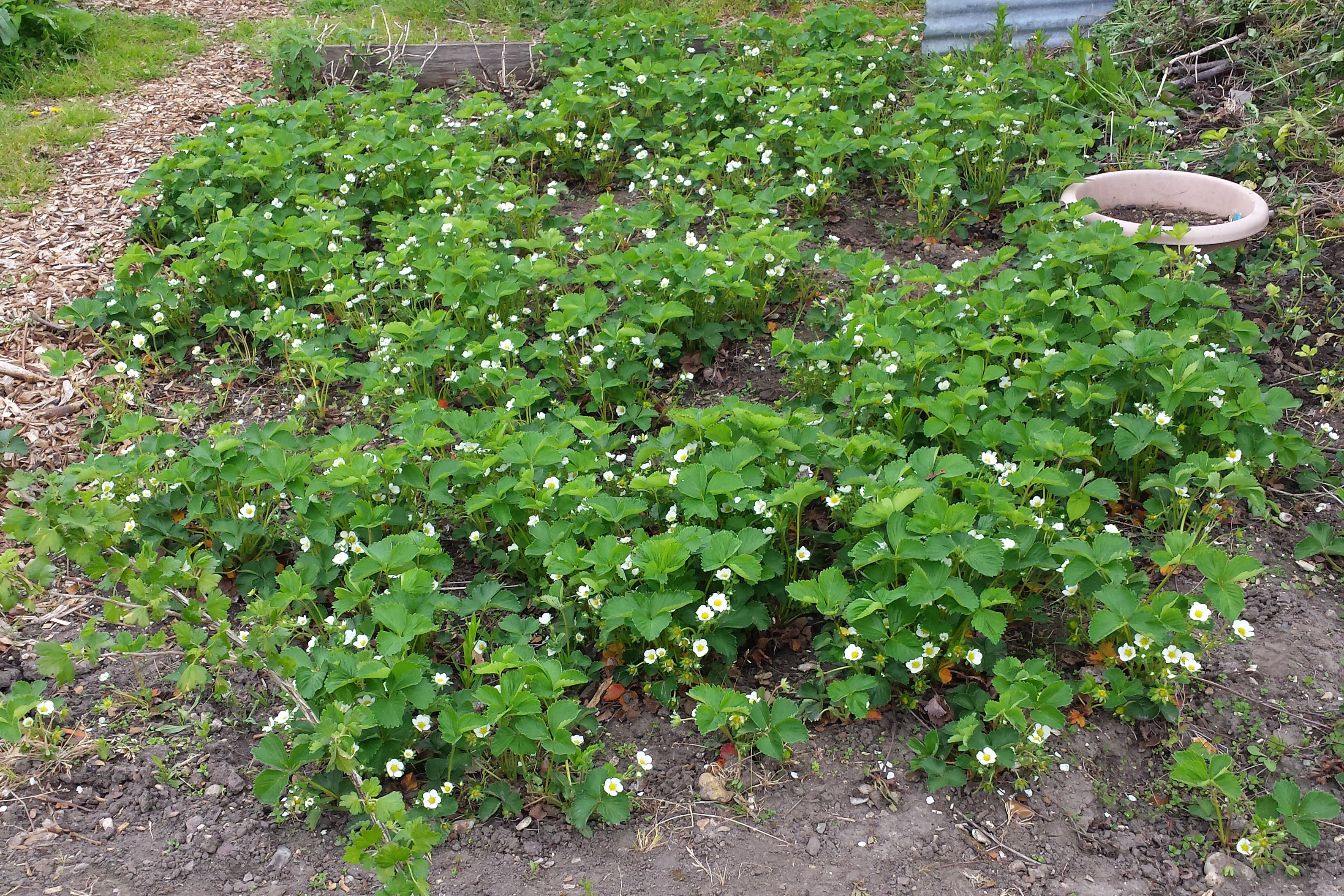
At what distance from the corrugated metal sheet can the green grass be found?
546 centimetres

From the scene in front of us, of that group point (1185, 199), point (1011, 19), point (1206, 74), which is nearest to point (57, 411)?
point (1185, 199)

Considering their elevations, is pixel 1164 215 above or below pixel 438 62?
below

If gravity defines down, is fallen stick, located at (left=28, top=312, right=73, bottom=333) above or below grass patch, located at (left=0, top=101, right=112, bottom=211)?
below

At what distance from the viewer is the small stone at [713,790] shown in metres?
2.49

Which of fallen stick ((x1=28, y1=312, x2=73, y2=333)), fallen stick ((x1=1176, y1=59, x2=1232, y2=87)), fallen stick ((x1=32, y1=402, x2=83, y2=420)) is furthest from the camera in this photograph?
fallen stick ((x1=1176, y1=59, x2=1232, y2=87))

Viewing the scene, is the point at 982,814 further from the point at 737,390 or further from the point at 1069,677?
the point at 737,390

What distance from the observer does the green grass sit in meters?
5.71

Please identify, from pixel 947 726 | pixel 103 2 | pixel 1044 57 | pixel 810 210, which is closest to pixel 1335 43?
pixel 1044 57

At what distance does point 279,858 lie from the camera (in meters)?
2.38

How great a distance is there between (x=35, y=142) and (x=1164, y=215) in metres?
6.45

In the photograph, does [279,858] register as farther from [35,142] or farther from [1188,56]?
[1188,56]

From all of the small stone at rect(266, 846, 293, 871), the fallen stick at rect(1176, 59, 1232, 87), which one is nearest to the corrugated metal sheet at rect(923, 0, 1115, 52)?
the fallen stick at rect(1176, 59, 1232, 87)

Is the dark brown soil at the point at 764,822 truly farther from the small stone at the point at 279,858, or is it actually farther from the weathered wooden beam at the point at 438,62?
the weathered wooden beam at the point at 438,62

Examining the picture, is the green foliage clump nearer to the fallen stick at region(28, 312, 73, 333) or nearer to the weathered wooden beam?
the fallen stick at region(28, 312, 73, 333)
